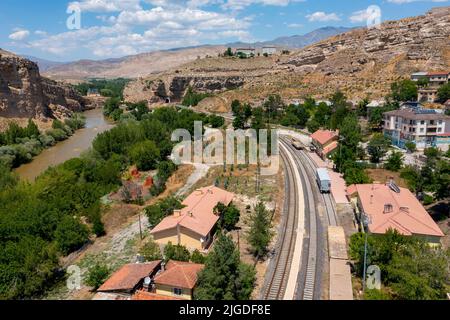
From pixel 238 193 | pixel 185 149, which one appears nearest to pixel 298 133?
pixel 185 149

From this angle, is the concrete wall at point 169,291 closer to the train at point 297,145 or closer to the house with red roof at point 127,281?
the house with red roof at point 127,281

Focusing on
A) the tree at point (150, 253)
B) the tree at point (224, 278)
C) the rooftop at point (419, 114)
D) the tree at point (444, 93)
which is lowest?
the tree at point (150, 253)

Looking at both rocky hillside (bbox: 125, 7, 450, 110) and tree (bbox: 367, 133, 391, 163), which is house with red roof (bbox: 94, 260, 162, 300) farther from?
rocky hillside (bbox: 125, 7, 450, 110)

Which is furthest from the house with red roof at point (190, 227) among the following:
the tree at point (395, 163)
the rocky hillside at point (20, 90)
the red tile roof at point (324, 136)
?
the rocky hillside at point (20, 90)

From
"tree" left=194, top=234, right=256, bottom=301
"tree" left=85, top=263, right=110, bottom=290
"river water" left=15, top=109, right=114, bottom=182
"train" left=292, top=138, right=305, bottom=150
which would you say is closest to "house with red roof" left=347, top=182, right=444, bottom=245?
"tree" left=194, top=234, right=256, bottom=301

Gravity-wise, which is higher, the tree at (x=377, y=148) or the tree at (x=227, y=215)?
the tree at (x=377, y=148)

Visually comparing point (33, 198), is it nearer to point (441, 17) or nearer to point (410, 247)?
point (410, 247)

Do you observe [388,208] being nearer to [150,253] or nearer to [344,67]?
[150,253]
